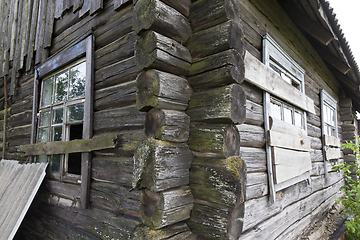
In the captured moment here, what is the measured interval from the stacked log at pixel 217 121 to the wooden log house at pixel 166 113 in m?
0.01

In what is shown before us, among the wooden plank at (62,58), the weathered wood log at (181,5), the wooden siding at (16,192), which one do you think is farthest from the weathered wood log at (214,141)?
the wooden siding at (16,192)

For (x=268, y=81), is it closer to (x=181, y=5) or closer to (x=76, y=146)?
(x=181, y=5)

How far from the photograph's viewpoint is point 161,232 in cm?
155

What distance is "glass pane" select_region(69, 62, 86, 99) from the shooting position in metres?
2.76

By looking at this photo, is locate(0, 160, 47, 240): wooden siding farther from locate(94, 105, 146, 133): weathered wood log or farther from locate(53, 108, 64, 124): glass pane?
locate(94, 105, 146, 133): weathered wood log

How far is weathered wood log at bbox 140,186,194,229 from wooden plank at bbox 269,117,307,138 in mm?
1632

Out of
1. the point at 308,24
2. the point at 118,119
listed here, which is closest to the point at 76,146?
the point at 118,119

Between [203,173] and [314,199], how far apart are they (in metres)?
3.84

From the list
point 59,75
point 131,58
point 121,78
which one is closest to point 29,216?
point 59,75

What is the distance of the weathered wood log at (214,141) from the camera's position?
165 cm

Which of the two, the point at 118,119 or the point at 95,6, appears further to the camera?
the point at 95,6

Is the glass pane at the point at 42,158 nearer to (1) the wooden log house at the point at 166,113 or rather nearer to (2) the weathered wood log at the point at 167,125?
(1) the wooden log house at the point at 166,113

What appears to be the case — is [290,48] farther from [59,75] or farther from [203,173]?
[59,75]

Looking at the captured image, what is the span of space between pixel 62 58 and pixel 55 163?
147cm
